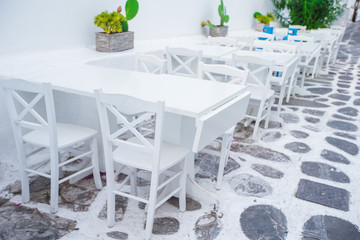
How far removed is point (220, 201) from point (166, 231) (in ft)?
1.66

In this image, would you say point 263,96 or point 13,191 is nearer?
point 13,191

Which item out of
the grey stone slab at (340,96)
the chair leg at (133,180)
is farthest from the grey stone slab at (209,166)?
the grey stone slab at (340,96)

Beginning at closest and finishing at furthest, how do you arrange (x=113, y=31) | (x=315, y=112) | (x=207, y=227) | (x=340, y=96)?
(x=207, y=227) → (x=113, y=31) → (x=315, y=112) → (x=340, y=96)

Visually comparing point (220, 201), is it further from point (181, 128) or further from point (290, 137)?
point (290, 137)

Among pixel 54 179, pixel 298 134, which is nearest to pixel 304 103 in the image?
pixel 298 134

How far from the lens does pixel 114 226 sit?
194 cm

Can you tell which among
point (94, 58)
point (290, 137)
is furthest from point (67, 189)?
point (290, 137)

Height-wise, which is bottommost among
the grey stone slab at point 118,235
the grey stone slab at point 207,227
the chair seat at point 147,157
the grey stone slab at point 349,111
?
the grey stone slab at point 118,235

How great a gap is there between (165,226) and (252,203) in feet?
2.20

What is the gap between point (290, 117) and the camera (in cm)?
406

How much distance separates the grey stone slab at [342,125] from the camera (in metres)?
3.73

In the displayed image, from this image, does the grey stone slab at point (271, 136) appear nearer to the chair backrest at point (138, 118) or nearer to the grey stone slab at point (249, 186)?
the grey stone slab at point (249, 186)

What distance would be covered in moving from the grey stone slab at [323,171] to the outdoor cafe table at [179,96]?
105 cm

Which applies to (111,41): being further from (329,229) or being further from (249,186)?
(329,229)
